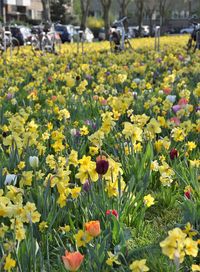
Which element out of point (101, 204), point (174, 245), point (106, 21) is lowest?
point (101, 204)

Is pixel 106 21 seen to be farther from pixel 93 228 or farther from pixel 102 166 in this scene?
pixel 93 228

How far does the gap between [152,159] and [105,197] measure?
0.80 m

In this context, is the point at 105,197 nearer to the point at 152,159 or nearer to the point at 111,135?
the point at 152,159

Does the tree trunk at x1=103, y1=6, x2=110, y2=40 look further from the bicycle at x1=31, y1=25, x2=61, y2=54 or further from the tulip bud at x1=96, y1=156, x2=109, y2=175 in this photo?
the tulip bud at x1=96, y1=156, x2=109, y2=175

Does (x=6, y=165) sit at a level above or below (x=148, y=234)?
above

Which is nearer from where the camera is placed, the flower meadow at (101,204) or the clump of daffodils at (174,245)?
the clump of daffodils at (174,245)

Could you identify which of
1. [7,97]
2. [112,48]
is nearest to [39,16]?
[112,48]

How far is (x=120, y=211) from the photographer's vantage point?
8.30 ft

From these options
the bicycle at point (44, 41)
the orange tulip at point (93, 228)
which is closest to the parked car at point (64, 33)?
the bicycle at point (44, 41)

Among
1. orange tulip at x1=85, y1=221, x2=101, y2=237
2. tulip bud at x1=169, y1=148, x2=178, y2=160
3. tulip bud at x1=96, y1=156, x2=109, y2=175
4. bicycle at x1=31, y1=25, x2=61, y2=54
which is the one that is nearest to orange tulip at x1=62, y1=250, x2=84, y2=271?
orange tulip at x1=85, y1=221, x2=101, y2=237

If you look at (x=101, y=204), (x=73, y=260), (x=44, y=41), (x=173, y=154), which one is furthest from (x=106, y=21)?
(x=73, y=260)

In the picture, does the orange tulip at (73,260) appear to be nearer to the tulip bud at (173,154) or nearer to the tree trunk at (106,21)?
the tulip bud at (173,154)

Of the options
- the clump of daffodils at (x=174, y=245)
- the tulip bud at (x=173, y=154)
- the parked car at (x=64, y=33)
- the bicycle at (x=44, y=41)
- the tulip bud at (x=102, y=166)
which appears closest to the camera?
the clump of daffodils at (x=174, y=245)

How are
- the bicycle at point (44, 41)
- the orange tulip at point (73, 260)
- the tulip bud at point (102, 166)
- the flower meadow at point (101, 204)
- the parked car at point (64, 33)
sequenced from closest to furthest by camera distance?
1. the orange tulip at point (73, 260)
2. the flower meadow at point (101, 204)
3. the tulip bud at point (102, 166)
4. the bicycle at point (44, 41)
5. the parked car at point (64, 33)
